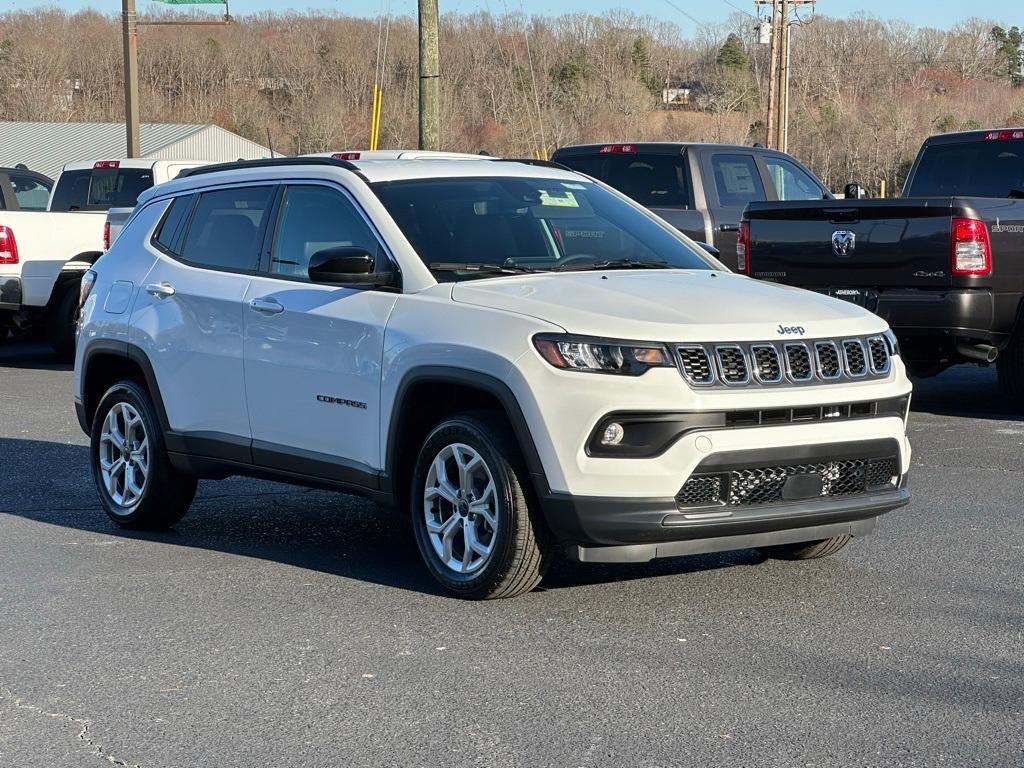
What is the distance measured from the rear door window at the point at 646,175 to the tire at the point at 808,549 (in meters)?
8.08

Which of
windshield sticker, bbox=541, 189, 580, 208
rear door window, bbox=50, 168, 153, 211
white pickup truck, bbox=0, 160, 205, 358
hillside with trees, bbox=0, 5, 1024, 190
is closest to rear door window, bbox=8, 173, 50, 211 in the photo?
rear door window, bbox=50, 168, 153, 211

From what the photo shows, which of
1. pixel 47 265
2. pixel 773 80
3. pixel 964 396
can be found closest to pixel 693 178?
pixel 964 396

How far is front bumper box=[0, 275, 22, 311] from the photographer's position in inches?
588

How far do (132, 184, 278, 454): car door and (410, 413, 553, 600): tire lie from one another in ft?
4.00

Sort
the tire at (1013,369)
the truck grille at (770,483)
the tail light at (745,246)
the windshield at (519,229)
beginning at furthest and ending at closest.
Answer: the tail light at (745,246) < the tire at (1013,369) < the windshield at (519,229) < the truck grille at (770,483)

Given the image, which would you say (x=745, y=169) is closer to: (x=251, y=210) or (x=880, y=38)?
(x=251, y=210)

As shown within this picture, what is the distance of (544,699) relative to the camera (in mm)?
4688

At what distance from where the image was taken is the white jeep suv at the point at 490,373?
541cm

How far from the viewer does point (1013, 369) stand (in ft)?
35.8

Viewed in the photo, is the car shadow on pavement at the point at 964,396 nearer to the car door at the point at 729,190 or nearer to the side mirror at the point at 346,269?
the car door at the point at 729,190

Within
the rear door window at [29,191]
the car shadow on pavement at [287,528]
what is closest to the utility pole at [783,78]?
the rear door window at [29,191]

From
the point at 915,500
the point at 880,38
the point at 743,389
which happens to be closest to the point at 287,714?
the point at 743,389

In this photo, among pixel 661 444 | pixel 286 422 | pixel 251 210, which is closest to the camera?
pixel 661 444

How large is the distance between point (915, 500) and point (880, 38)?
127m
